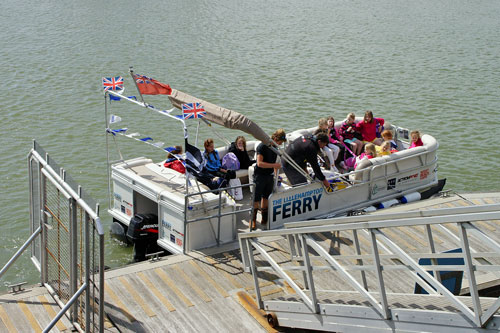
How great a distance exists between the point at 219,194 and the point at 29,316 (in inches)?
128

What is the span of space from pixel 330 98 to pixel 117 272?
13.8m

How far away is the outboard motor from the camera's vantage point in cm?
1075

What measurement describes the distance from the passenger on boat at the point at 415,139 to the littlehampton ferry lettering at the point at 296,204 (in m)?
2.74

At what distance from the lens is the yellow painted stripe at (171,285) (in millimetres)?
8695

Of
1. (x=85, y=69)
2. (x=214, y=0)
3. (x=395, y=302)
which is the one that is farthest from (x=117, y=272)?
(x=214, y=0)

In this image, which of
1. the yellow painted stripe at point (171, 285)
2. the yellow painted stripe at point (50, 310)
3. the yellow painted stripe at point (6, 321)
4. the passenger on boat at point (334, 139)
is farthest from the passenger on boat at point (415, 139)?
the yellow painted stripe at point (6, 321)

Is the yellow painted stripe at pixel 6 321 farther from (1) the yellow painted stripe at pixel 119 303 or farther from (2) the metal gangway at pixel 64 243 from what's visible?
(1) the yellow painted stripe at pixel 119 303

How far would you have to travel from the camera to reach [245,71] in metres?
24.2

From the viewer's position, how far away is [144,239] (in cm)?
1081

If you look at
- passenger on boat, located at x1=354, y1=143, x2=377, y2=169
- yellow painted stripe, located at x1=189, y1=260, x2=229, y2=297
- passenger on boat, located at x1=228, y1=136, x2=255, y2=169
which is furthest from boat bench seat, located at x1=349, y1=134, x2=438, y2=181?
yellow painted stripe, located at x1=189, y1=260, x2=229, y2=297

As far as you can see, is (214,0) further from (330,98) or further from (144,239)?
(144,239)

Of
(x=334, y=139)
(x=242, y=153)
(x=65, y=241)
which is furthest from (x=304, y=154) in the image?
(x=65, y=241)

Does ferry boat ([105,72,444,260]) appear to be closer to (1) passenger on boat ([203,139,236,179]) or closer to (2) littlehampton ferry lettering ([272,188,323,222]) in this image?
(2) littlehampton ferry lettering ([272,188,323,222])

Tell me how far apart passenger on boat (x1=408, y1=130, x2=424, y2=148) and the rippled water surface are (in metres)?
3.57
